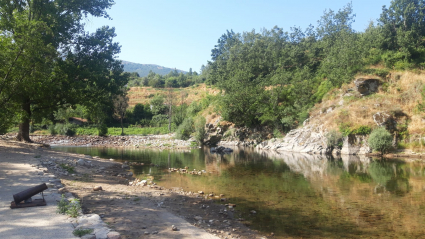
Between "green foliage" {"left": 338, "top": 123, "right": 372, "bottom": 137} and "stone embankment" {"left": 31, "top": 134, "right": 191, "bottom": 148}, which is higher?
"green foliage" {"left": 338, "top": 123, "right": 372, "bottom": 137}

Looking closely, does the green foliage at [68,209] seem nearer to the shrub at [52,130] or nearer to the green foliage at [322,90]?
the green foliage at [322,90]

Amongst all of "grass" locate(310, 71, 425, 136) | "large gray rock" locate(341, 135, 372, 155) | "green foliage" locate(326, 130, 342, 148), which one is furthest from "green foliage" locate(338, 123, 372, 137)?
"green foliage" locate(326, 130, 342, 148)

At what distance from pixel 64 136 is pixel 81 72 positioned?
32393 millimetres

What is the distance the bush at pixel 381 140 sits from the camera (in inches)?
1051

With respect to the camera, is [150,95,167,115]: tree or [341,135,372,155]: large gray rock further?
[150,95,167,115]: tree

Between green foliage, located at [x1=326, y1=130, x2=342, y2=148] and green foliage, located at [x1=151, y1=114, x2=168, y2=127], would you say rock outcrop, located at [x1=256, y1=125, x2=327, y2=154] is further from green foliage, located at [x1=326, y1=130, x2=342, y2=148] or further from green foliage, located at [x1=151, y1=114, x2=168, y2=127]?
green foliage, located at [x1=151, y1=114, x2=168, y2=127]

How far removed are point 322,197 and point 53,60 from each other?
19.3 metres

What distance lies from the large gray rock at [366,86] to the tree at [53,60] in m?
29.9

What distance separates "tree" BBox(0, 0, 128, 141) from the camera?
13602mm

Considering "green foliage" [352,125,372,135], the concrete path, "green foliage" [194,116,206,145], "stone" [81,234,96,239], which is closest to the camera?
"stone" [81,234,96,239]

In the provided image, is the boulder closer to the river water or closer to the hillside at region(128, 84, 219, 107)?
the river water

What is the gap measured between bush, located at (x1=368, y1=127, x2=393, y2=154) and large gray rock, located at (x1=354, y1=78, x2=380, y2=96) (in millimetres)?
9537

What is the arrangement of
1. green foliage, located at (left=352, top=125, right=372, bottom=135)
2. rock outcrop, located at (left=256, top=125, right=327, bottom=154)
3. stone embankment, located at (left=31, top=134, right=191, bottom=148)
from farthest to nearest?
stone embankment, located at (left=31, top=134, right=191, bottom=148) → rock outcrop, located at (left=256, top=125, right=327, bottom=154) → green foliage, located at (left=352, top=125, right=372, bottom=135)

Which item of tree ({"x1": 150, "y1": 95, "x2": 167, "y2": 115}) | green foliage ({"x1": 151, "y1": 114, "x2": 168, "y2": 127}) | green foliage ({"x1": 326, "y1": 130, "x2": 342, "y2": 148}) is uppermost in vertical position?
tree ({"x1": 150, "y1": 95, "x2": 167, "y2": 115})
